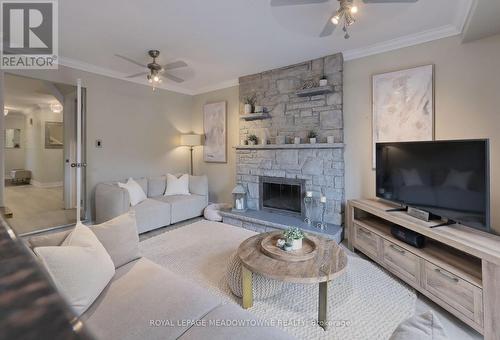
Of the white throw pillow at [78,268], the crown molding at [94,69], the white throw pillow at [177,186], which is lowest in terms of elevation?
the white throw pillow at [78,268]

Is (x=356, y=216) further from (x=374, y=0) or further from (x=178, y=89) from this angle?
(x=178, y=89)

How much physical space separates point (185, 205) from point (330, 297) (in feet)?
8.98

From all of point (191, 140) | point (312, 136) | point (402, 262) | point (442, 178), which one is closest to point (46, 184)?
point (191, 140)

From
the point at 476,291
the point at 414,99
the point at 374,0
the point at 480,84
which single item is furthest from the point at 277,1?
the point at 476,291

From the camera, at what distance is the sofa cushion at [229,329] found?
107 centimetres

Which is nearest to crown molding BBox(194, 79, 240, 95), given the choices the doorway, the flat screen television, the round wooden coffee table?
the doorway

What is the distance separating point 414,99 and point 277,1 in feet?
6.39

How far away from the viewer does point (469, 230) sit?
1.91 metres

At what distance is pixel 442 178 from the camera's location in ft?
6.72

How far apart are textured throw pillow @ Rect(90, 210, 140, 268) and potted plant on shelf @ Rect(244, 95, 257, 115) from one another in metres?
2.88

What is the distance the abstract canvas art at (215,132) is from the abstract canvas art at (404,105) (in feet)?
9.04

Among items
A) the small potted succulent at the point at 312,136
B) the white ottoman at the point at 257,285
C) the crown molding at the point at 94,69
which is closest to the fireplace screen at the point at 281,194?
the small potted succulent at the point at 312,136

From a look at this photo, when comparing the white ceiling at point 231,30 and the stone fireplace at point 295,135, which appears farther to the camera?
the stone fireplace at point 295,135

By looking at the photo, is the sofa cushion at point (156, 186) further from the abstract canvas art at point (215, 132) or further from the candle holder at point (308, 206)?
the candle holder at point (308, 206)
